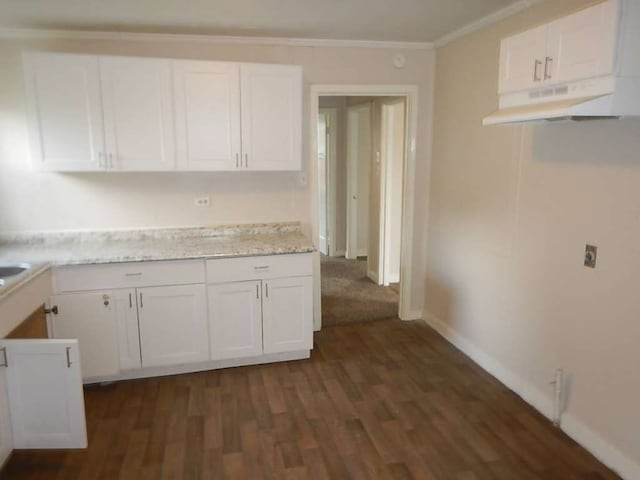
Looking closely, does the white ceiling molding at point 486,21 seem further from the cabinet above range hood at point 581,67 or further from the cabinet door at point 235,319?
the cabinet door at point 235,319

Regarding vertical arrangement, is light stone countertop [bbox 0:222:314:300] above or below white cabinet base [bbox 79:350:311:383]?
above

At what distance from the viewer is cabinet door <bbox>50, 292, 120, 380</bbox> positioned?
9.82ft

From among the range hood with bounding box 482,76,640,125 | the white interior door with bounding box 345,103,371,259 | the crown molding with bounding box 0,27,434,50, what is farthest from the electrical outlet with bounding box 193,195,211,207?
the white interior door with bounding box 345,103,371,259

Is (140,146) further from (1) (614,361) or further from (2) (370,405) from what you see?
(1) (614,361)

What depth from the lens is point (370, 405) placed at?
2.92 meters

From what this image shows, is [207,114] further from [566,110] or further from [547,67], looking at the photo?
[566,110]

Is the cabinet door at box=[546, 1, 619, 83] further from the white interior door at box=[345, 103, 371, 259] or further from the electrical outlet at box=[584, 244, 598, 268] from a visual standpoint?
the white interior door at box=[345, 103, 371, 259]

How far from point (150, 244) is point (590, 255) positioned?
2.86 m

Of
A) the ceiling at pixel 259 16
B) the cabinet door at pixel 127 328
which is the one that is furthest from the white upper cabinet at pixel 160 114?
the cabinet door at pixel 127 328

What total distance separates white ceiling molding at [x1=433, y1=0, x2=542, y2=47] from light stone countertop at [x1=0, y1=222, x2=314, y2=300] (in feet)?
6.19

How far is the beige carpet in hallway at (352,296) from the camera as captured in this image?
4434mm

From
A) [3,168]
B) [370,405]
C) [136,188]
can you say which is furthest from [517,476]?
[3,168]

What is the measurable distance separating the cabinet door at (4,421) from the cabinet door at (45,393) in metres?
0.02

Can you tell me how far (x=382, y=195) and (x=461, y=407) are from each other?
2766 millimetres
